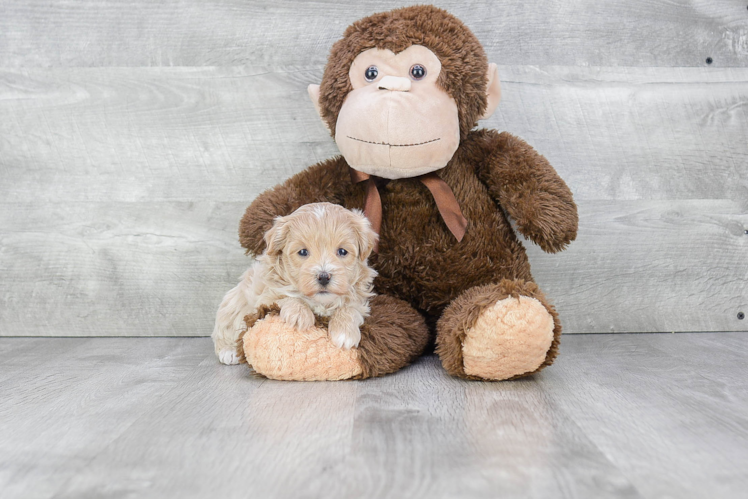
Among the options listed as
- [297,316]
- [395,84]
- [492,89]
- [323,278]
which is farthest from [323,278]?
[492,89]

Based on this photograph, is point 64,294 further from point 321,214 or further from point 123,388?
point 321,214

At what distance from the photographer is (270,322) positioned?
3.69ft

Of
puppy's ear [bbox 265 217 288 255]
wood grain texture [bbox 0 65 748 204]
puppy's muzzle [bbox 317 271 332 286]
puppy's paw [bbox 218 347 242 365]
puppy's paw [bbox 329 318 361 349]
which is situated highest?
wood grain texture [bbox 0 65 748 204]

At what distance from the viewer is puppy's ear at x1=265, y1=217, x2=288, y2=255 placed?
1107mm

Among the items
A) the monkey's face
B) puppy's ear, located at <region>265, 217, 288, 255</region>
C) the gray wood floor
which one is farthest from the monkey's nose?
the gray wood floor

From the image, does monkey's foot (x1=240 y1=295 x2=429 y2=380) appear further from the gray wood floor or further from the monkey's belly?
the monkey's belly

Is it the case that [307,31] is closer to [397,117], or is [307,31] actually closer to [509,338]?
[397,117]

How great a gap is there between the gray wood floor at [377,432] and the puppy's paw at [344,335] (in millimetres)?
68

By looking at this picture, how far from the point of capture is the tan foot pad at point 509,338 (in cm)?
105

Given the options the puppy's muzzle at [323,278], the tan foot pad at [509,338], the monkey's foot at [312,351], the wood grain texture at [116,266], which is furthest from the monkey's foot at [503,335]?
the wood grain texture at [116,266]

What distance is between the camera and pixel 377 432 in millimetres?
854

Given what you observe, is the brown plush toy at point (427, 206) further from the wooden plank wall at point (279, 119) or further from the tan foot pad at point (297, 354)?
the wooden plank wall at point (279, 119)

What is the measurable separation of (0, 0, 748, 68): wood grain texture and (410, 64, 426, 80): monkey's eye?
1.39 feet

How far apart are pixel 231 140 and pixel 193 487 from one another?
3.37 ft
